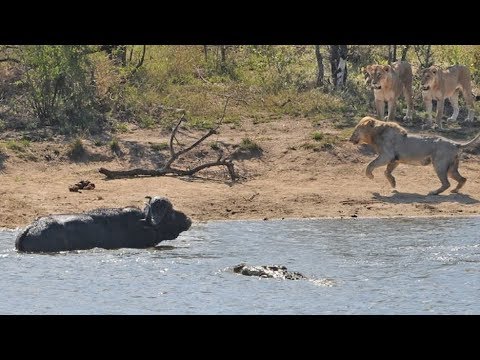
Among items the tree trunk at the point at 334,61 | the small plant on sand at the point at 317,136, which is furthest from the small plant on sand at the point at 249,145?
the tree trunk at the point at 334,61

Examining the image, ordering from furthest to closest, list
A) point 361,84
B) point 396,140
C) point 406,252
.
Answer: point 361,84, point 396,140, point 406,252

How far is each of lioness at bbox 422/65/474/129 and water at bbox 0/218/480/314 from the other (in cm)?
551

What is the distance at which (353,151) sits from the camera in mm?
18516

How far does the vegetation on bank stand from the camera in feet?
63.8

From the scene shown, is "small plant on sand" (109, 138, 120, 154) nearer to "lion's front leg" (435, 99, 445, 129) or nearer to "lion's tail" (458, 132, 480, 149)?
"lion's tail" (458, 132, 480, 149)

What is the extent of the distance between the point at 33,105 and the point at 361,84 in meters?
7.09

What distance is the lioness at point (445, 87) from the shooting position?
20750 mm

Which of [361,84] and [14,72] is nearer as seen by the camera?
[14,72]

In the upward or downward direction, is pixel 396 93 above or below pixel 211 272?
above

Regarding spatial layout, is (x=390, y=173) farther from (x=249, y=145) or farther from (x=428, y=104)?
(x=428, y=104)

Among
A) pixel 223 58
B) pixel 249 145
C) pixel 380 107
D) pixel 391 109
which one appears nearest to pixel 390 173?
pixel 249 145
